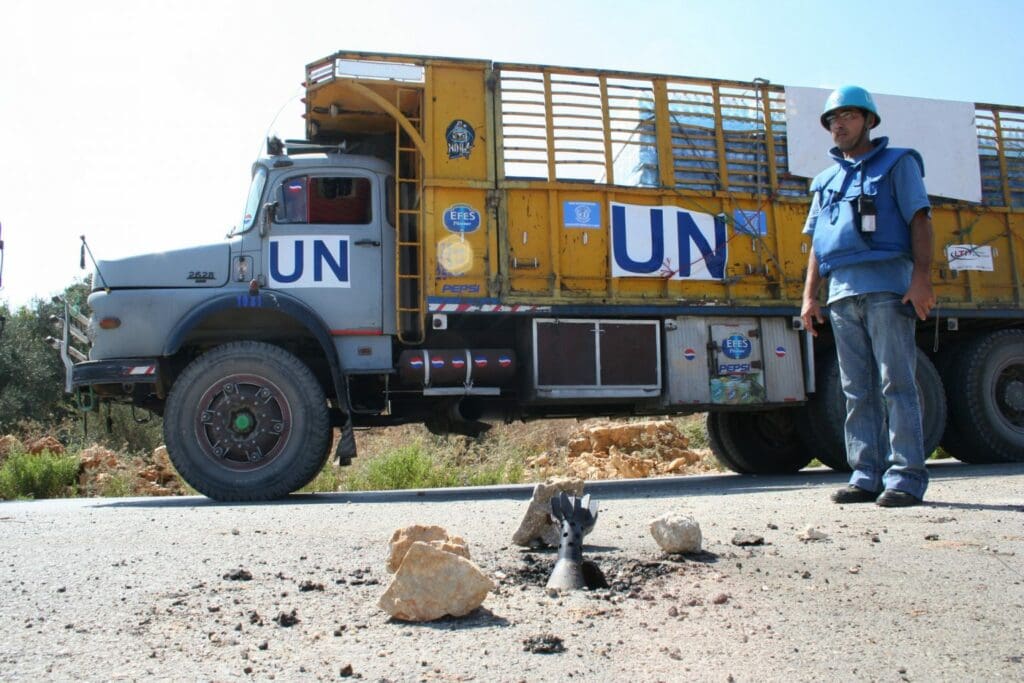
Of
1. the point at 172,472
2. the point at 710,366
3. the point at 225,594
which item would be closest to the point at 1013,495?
the point at 710,366

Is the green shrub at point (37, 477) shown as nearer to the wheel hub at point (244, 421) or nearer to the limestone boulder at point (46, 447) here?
the limestone boulder at point (46, 447)

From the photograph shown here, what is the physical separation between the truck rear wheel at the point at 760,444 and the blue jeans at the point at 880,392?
467 centimetres

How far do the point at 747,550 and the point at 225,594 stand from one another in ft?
6.61

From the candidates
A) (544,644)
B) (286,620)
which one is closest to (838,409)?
(544,644)

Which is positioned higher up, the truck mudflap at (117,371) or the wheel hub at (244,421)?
the truck mudflap at (117,371)

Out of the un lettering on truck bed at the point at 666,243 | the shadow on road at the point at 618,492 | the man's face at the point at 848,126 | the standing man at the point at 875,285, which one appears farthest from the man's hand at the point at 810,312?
the un lettering on truck bed at the point at 666,243

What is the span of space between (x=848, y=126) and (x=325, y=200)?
454 cm

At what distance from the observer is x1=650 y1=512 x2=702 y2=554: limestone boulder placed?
3.49m

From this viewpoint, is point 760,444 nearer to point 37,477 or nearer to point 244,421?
point 244,421

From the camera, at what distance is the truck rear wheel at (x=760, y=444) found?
31.8 ft

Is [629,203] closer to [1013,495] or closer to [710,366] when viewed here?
[710,366]

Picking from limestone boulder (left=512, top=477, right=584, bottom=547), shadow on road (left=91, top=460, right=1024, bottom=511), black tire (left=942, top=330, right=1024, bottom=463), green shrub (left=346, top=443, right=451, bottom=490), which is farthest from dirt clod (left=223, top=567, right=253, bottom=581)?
black tire (left=942, top=330, right=1024, bottom=463)

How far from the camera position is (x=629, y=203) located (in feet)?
27.0

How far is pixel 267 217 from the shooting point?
7.58 metres
